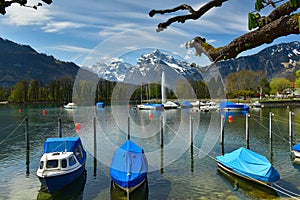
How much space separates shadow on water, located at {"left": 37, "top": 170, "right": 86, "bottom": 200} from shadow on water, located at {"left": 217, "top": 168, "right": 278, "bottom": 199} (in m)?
9.82

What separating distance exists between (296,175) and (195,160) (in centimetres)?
797

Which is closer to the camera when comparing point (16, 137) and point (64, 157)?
point (64, 157)

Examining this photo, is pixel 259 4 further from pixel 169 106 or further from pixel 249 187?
pixel 169 106

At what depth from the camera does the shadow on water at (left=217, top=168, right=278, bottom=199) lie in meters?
16.8

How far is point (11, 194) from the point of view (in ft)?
57.4

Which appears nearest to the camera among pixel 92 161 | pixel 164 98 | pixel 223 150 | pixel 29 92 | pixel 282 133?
pixel 92 161

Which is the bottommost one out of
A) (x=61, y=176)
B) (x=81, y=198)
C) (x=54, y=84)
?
(x=81, y=198)

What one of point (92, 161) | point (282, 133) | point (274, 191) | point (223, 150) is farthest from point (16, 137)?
point (282, 133)

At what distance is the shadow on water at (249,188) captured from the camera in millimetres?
16766

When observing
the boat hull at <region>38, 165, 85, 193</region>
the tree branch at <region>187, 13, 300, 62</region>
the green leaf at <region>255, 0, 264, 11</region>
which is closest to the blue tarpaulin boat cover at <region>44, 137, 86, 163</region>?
the boat hull at <region>38, 165, 85, 193</region>

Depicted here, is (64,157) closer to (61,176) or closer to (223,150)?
(61,176)

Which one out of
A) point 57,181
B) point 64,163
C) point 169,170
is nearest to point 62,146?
point 64,163

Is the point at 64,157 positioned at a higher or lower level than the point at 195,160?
higher

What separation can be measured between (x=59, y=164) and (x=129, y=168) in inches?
179
